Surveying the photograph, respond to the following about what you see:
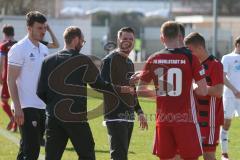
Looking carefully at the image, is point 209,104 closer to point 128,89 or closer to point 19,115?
point 128,89

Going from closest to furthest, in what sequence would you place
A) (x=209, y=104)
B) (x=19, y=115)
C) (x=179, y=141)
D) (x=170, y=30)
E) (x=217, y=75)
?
(x=170, y=30), (x=179, y=141), (x=19, y=115), (x=217, y=75), (x=209, y=104)

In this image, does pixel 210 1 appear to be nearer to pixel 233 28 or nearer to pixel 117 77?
pixel 233 28

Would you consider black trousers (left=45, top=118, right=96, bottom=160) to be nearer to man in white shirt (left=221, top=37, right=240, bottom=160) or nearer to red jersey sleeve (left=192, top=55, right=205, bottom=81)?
red jersey sleeve (left=192, top=55, right=205, bottom=81)

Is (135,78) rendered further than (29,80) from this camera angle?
No

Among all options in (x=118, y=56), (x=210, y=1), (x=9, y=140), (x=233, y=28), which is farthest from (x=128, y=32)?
(x=210, y=1)

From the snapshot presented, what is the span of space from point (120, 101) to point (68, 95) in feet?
3.81

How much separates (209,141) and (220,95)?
667 millimetres

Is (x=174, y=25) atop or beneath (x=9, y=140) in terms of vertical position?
atop

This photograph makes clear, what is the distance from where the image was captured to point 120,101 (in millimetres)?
9781

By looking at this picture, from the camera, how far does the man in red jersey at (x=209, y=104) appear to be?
31.0 ft

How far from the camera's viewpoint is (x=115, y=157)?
9.72 metres

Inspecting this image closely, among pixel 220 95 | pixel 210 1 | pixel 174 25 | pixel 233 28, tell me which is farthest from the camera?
pixel 210 1

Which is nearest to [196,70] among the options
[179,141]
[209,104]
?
[179,141]

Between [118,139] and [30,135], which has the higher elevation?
[30,135]
